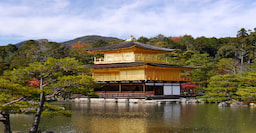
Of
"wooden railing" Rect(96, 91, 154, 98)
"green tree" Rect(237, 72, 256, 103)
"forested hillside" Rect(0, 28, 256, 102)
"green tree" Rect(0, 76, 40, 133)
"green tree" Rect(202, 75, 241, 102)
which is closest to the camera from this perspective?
"green tree" Rect(0, 76, 40, 133)

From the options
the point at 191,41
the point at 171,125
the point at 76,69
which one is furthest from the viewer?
the point at 191,41

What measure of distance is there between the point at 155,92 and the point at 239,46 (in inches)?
1238

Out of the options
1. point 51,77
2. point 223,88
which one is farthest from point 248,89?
point 51,77

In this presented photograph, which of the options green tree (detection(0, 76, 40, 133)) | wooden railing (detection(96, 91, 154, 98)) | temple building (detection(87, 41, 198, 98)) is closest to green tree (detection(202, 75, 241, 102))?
wooden railing (detection(96, 91, 154, 98))

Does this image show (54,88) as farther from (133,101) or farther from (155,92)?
(155,92)

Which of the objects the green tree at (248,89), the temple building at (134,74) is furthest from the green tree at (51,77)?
the temple building at (134,74)

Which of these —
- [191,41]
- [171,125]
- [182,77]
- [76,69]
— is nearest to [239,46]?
[191,41]

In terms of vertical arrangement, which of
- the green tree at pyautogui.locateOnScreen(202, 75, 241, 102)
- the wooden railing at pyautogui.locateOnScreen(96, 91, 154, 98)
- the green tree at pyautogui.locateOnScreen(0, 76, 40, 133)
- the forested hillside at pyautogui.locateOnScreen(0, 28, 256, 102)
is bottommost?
the wooden railing at pyautogui.locateOnScreen(96, 91, 154, 98)

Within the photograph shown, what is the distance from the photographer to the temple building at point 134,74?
37125 millimetres

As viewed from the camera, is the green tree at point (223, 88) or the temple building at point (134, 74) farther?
the temple building at point (134, 74)

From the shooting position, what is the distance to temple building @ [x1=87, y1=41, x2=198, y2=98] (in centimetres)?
3712

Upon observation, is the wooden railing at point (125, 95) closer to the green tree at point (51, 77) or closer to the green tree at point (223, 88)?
the green tree at point (223, 88)

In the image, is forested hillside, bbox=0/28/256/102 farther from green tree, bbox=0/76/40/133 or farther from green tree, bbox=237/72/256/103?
green tree, bbox=0/76/40/133

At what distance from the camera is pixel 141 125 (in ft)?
54.5
